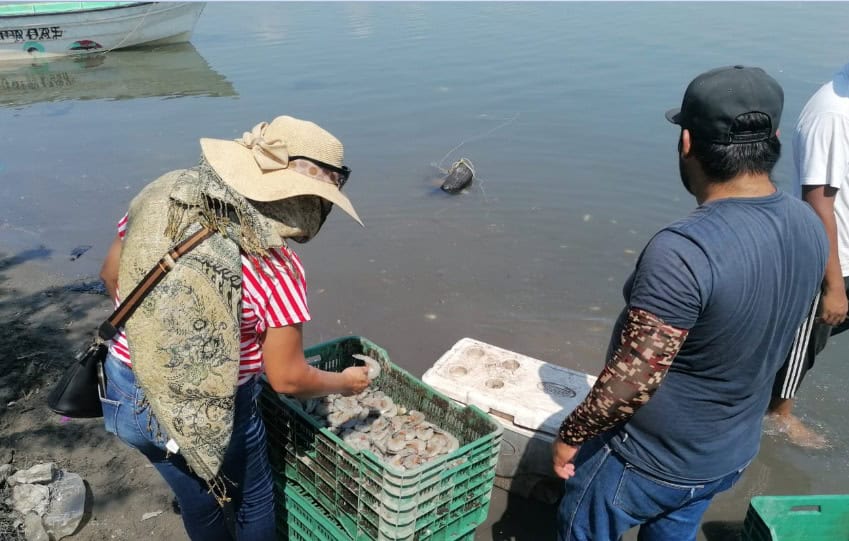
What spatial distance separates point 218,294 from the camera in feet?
6.51

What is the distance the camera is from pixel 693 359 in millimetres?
1960

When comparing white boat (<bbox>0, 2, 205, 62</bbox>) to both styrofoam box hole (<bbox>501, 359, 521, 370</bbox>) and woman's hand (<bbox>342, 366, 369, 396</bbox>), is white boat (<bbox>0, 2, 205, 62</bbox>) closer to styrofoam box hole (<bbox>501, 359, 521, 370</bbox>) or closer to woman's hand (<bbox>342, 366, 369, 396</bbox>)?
styrofoam box hole (<bbox>501, 359, 521, 370</bbox>)

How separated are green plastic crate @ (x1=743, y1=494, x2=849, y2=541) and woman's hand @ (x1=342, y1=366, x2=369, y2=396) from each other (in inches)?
71.7

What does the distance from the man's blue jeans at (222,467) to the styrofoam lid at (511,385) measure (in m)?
1.19

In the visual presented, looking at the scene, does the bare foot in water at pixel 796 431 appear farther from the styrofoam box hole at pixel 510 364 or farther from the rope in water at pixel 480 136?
the rope in water at pixel 480 136

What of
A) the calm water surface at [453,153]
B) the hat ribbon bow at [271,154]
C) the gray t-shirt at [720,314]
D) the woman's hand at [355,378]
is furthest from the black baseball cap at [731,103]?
the calm water surface at [453,153]

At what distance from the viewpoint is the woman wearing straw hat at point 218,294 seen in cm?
198

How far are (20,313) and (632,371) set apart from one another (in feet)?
17.5

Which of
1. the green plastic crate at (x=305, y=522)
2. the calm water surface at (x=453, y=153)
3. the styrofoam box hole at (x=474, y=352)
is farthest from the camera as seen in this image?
the calm water surface at (x=453, y=153)

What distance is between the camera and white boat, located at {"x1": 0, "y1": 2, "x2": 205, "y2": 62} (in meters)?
16.6

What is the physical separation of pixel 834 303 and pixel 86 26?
753 inches

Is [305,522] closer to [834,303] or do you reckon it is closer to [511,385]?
[511,385]

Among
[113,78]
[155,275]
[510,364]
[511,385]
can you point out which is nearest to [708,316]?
[155,275]

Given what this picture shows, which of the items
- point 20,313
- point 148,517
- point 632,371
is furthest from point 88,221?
point 632,371
